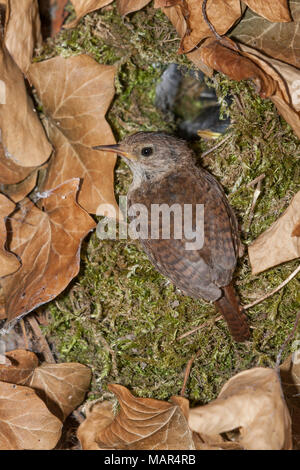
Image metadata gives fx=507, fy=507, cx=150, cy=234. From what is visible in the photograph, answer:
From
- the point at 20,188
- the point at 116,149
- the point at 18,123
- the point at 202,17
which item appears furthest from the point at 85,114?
the point at 202,17

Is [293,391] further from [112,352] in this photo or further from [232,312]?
[112,352]

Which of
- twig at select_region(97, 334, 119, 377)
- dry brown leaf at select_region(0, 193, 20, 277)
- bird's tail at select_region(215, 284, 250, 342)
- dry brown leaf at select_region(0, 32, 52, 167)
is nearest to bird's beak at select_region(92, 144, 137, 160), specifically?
dry brown leaf at select_region(0, 32, 52, 167)

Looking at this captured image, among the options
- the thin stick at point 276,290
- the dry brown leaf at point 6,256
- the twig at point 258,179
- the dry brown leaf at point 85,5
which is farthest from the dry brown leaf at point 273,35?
the dry brown leaf at point 6,256

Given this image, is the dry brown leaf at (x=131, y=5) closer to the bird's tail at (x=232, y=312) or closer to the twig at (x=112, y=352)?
the bird's tail at (x=232, y=312)

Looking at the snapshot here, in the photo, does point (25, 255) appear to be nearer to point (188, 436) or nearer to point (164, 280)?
point (164, 280)

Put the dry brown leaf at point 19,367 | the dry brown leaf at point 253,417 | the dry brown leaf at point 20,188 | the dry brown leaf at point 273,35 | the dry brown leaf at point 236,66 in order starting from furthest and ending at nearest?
the dry brown leaf at point 20,188 → the dry brown leaf at point 19,367 → the dry brown leaf at point 273,35 → the dry brown leaf at point 236,66 → the dry brown leaf at point 253,417
